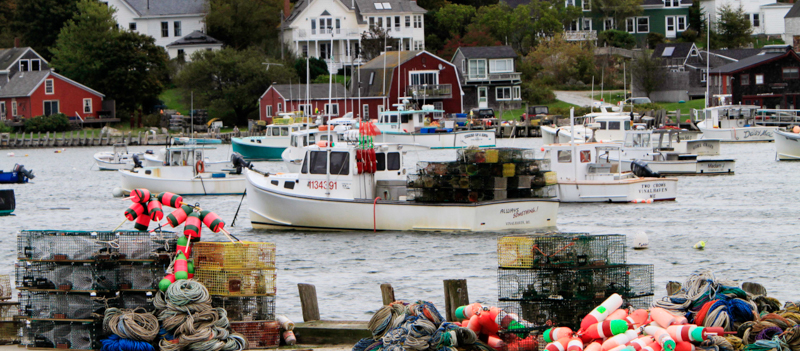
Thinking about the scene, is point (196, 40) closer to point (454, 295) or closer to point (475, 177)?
point (475, 177)

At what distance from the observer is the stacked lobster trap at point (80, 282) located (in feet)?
33.9

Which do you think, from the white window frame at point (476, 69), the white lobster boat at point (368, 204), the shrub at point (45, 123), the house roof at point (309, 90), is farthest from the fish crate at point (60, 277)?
the shrub at point (45, 123)

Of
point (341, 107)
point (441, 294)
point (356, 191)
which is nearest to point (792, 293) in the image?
point (441, 294)

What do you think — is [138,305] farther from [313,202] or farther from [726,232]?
[726,232]

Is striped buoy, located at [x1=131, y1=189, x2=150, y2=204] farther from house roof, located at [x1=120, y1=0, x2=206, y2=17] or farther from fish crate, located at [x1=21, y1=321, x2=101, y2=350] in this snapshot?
house roof, located at [x1=120, y1=0, x2=206, y2=17]

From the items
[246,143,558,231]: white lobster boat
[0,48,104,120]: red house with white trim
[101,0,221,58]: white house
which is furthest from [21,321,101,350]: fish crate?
[101,0,221,58]: white house

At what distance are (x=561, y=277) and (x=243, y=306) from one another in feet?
11.4

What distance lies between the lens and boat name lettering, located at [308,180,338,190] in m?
22.9

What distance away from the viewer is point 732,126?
2518 inches

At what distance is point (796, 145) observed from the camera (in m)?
47.8

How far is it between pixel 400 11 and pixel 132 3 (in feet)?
91.7

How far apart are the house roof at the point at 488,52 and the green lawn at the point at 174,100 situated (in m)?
24.2

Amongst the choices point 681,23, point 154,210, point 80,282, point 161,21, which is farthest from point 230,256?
point 681,23

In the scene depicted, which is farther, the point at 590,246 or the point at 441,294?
the point at 441,294
